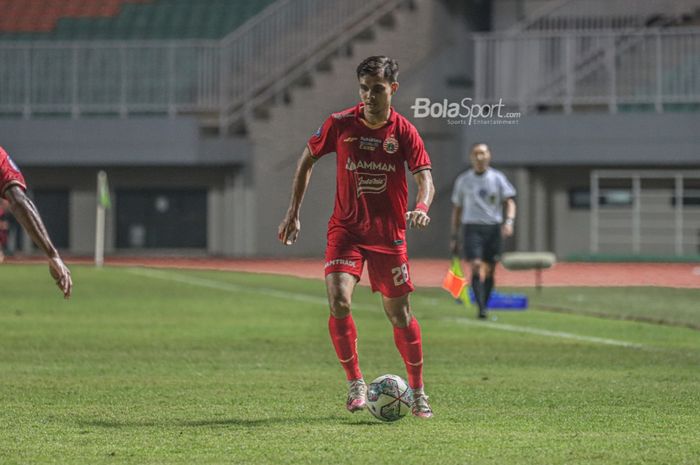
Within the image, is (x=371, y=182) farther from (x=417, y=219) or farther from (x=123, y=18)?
(x=123, y=18)

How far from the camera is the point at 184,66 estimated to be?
39.2 metres

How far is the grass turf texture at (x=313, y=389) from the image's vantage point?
693 cm

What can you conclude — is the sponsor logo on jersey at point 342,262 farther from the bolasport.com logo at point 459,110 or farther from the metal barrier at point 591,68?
the metal barrier at point 591,68

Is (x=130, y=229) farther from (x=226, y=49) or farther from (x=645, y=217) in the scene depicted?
(x=645, y=217)

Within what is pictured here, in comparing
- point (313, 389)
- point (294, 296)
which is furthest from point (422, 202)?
point (294, 296)

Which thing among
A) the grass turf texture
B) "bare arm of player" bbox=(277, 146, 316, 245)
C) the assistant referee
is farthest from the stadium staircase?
"bare arm of player" bbox=(277, 146, 316, 245)

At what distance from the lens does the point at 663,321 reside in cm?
1752

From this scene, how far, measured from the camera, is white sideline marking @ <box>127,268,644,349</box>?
14711mm

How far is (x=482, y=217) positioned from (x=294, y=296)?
561 cm

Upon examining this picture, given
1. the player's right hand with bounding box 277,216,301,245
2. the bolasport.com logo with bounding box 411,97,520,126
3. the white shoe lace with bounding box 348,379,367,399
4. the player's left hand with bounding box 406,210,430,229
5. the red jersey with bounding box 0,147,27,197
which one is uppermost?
the bolasport.com logo with bounding box 411,97,520,126

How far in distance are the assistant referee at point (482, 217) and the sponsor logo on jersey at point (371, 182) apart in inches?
365

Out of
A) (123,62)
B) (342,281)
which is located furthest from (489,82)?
(342,281)

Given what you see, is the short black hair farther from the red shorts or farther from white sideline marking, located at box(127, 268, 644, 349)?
white sideline marking, located at box(127, 268, 644, 349)

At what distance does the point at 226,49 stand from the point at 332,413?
31.3 metres
